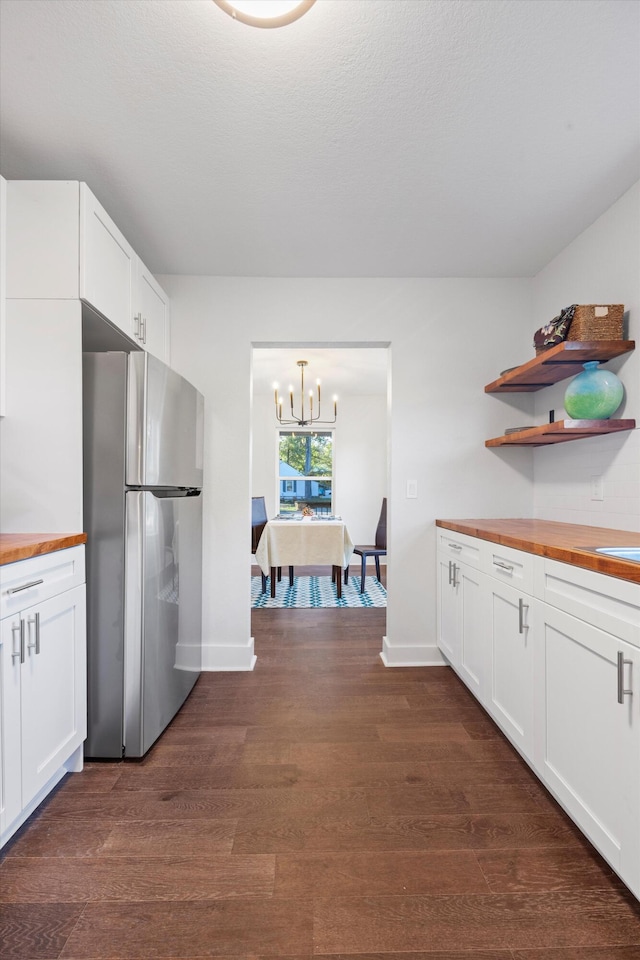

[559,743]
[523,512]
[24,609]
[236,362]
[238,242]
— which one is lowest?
[559,743]

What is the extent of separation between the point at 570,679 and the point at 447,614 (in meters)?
1.30

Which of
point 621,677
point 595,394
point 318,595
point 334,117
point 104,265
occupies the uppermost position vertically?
point 334,117

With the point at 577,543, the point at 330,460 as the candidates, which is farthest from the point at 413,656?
the point at 330,460

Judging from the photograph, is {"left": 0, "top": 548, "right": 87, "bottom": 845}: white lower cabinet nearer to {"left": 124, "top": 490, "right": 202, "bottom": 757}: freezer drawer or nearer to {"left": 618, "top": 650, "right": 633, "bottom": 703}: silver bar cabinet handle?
{"left": 124, "top": 490, "right": 202, "bottom": 757}: freezer drawer

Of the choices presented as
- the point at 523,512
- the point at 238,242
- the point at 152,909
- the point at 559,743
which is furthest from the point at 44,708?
the point at 523,512

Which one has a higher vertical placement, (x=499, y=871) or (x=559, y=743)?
(x=559, y=743)

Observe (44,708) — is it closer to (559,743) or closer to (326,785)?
(326,785)

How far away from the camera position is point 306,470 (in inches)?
289

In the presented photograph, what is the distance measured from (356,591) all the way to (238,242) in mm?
3514

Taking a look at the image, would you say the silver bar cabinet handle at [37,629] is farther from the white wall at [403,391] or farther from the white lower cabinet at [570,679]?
the white lower cabinet at [570,679]

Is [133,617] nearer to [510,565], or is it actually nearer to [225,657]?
[225,657]

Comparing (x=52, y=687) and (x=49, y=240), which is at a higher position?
(x=49, y=240)

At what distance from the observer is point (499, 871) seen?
A: 1.37 meters

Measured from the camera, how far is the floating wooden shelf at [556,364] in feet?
6.79
